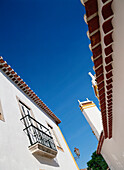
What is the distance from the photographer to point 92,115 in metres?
17.3

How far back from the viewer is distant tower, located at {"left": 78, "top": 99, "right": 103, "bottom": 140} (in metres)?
16.1

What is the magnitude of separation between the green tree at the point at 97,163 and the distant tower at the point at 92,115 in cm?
1968

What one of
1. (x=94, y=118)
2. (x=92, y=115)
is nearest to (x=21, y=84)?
(x=94, y=118)

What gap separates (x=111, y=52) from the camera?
9.87 ft

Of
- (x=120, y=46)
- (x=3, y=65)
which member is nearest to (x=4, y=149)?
(x=120, y=46)

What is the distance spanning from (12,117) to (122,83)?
3552mm

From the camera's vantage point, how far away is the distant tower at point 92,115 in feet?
52.9

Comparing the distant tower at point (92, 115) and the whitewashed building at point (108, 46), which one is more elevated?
the distant tower at point (92, 115)

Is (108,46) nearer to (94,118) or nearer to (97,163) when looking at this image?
(94,118)

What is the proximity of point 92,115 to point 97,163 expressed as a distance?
21.4 meters

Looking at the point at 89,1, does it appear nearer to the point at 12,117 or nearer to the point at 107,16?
the point at 107,16

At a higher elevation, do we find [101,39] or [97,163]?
[97,163]

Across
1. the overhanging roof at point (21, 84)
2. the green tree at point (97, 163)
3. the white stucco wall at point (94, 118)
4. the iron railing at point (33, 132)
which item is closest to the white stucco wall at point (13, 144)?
the iron railing at point (33, 132)

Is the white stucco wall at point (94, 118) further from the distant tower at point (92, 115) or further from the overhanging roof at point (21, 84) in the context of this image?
the overhanging roof at point (21, 84)
